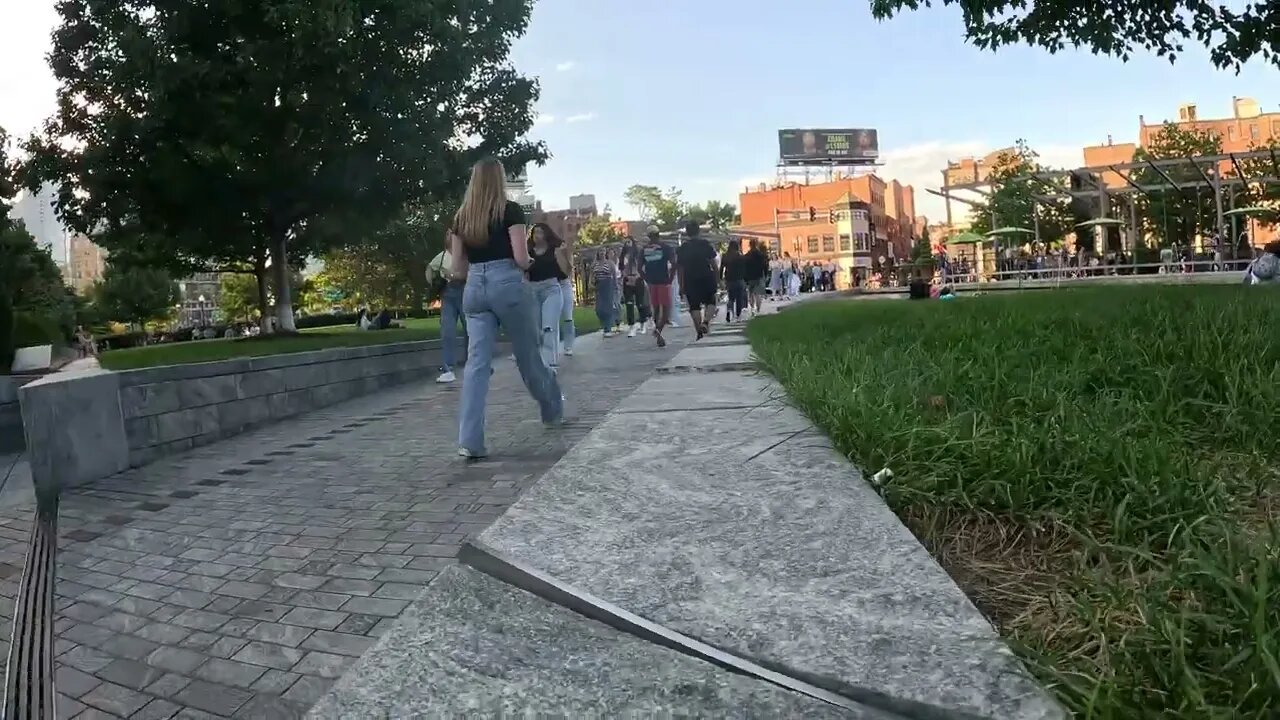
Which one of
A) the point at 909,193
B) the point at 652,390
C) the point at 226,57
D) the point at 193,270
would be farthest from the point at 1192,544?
A: the point at 909,193

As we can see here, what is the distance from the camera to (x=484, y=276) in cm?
540

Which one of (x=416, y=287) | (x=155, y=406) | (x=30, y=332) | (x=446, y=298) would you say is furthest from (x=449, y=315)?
(x=416, y=287)

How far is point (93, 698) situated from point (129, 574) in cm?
127

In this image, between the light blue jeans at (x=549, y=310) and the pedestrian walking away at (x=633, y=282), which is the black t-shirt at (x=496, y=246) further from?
the pedestrian walking away at (x=633, y=282)

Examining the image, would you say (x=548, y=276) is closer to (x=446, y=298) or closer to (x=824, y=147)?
(x=446, y=298)

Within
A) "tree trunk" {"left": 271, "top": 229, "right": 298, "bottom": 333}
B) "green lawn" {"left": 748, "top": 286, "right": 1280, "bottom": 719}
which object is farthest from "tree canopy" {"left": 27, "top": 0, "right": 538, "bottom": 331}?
"green lawn" {"left": 748, "top": 286, "right": 1280, "bottom": 719}

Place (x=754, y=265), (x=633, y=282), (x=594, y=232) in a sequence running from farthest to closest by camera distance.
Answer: (x=594, y=232) < (x=754, y=265) < (x=633, y=282)

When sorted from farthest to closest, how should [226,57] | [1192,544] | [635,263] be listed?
[635,263], [226,57], [1192,544]

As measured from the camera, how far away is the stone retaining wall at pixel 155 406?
16.9 ft

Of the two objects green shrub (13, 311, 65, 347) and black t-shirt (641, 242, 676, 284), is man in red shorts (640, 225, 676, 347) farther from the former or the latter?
green shrub (13, 311, 65, 347)

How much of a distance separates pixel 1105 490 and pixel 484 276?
13.2 ft

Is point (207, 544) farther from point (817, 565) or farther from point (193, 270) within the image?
point (193, 270)

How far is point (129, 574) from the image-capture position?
3484mm

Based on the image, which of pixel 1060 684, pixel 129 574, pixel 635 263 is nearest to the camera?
pixel 1060 684
